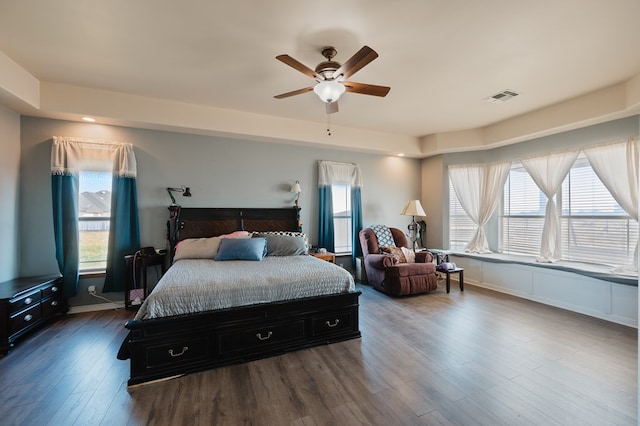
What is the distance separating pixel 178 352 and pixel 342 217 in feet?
12.0

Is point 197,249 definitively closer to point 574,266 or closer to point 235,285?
point 235,285

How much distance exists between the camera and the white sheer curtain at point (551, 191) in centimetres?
418

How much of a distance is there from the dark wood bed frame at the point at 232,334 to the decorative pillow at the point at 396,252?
1.95 m

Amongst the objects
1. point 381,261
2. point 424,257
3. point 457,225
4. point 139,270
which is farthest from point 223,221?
point 457,225

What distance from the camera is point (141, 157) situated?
3957mm

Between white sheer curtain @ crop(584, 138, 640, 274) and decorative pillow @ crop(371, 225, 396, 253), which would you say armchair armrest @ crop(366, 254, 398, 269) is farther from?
white sheer curtain @ crop(584, 138, 640, 274)

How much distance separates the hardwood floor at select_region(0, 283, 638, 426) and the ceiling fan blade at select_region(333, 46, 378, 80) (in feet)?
8.53

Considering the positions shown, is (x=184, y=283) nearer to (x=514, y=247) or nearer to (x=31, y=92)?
(x=31, y=92)

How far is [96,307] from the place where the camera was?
3.73 metres

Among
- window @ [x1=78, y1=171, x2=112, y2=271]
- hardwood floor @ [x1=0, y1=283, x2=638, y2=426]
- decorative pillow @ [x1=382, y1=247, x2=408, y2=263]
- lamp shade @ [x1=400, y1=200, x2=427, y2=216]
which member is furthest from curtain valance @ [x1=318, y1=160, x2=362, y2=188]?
window @ [x1=78, y1=171, x2=112, y2=271]

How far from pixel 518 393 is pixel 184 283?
284cm

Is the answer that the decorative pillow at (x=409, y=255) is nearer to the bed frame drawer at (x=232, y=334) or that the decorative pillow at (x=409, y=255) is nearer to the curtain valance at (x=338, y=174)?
the curtain valance at (x=338, y=174)

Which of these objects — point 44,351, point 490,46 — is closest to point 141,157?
point 44,351

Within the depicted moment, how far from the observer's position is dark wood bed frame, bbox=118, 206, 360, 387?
217cm
